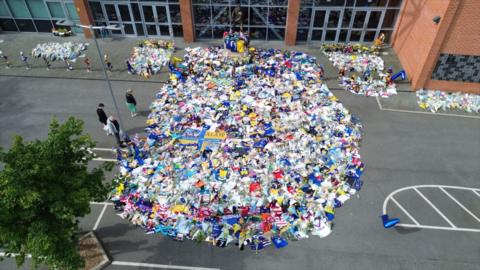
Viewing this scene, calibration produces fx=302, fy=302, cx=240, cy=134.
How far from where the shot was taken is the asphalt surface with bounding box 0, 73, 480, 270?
9586 millimetres

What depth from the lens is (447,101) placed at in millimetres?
16000

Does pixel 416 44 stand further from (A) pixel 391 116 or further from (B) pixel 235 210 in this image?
(B) pixel 235 210

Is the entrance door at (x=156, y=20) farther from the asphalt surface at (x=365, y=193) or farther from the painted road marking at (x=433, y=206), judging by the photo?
the painted road marking at (x=433, y=206)

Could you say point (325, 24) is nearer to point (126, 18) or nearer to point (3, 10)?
point (126, 18)

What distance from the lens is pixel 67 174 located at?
279 inches

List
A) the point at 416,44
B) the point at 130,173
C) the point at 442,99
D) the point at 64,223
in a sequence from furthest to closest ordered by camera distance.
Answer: the point at 416,44 → the point at 442,99 → the point at 130,173 → the point at 64,223

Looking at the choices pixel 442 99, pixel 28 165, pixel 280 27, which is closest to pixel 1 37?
pixel 280 27

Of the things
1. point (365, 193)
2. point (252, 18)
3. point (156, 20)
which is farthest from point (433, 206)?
point (156, 20)

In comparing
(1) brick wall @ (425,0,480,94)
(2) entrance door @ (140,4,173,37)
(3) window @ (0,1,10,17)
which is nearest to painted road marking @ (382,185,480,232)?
(1) brick wall @ (425,0,480,94)

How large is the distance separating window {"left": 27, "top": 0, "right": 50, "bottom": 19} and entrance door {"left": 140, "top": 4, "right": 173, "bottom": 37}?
7079 millimetres

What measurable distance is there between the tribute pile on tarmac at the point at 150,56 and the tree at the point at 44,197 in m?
11.4

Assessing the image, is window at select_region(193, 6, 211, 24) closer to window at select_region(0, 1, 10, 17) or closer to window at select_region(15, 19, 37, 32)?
window at select_region(15, 19, 37, 32)

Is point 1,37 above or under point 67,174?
under

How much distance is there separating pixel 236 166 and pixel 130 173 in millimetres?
4219
